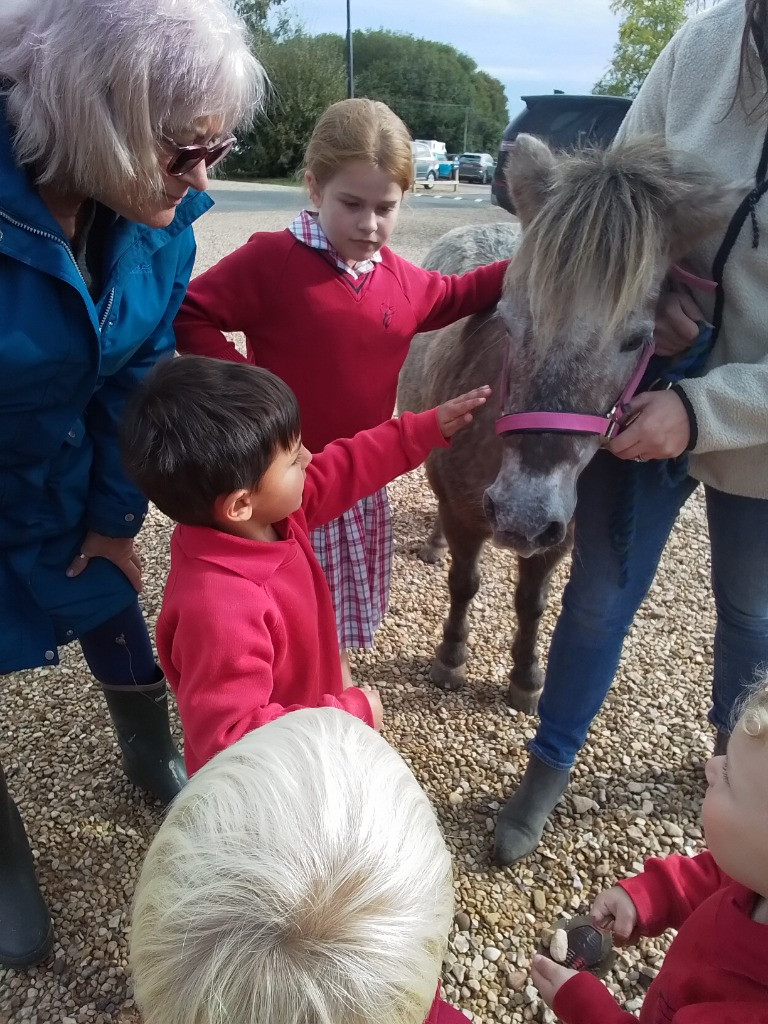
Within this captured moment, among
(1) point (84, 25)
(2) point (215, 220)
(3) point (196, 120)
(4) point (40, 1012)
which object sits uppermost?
(1) point (84, 25)

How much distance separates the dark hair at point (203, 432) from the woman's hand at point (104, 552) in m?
0.43

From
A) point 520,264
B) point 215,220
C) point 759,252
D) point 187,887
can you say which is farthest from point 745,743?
point 215,220

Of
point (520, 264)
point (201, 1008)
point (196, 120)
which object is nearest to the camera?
point (201, 1008)

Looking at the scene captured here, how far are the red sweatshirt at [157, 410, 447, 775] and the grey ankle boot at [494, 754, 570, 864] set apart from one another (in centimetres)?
83

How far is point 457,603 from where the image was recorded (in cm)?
279

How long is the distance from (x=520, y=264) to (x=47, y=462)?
3.89 ft

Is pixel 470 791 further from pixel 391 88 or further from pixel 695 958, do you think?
pixel 391 88

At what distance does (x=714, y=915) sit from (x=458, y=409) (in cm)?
116

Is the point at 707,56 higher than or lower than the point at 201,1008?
higher

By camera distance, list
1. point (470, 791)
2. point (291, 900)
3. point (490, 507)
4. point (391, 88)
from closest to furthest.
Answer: point (291, 900) < point (490, 507) < point (470, 791) < point (391, 88)

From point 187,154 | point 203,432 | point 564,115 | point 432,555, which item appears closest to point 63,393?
point 203,432

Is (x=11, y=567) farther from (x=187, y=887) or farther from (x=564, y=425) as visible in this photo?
(x=564, y=425)

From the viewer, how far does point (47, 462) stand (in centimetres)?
151

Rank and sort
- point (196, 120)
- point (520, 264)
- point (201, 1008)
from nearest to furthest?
point (201, 1008) < point (196, 120) < point (520, 264)
